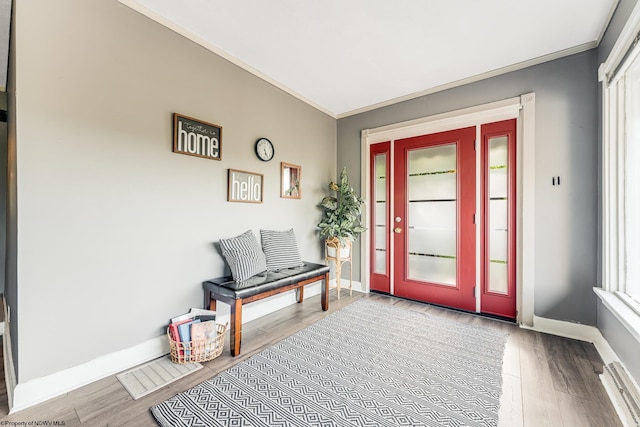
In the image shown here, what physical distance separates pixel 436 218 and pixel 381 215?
72 cm

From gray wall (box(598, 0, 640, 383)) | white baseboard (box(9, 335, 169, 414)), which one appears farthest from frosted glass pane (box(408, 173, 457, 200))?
white baseboard (box(9, 335, 169, 414))

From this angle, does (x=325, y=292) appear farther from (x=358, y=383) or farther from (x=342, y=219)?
(x=358, y=383)

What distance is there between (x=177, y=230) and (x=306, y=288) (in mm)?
1846

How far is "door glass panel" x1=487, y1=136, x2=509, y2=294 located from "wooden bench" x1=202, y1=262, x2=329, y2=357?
186 cm

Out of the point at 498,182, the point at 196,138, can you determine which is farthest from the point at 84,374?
the point at 498,182

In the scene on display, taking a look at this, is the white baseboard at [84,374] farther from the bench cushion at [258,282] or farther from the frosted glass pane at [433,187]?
the frosted glass pane at [433,187]

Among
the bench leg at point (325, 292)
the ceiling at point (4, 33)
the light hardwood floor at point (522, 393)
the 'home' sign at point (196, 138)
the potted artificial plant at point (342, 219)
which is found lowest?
the light hardwood floor at point (522, 393)

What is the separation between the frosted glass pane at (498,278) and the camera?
9.16ft

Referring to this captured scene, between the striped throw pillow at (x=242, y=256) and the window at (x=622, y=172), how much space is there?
2.70 metres

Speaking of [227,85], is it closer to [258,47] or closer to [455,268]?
[258,47]

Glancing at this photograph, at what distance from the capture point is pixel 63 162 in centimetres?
163

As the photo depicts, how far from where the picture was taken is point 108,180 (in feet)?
5.92

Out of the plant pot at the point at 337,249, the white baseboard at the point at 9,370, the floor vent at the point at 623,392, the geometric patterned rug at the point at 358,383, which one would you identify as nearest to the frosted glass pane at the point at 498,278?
the geometric patterned rug at the point at 358,383

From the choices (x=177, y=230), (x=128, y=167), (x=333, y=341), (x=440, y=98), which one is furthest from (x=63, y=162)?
(x=440, y=98)
